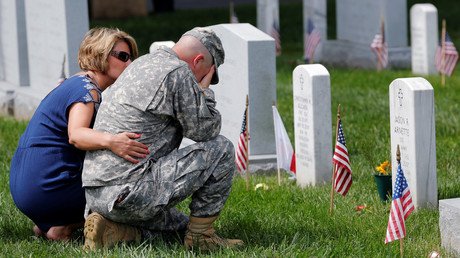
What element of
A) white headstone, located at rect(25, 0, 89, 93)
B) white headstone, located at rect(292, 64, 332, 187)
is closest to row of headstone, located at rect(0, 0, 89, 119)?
white headstone, located at rect(25, 0, 89, 93)

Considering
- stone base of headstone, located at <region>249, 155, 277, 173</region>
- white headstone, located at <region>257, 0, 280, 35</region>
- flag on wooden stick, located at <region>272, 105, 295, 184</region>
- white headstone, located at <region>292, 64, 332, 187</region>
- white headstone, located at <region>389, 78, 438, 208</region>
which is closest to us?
white headstone, located at <region>389, 78, 438, 208</region>

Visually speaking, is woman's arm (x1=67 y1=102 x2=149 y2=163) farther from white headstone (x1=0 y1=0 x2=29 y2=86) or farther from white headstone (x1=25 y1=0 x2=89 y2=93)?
white headstone (x1=0 y1=0 x2=29 y2=86)

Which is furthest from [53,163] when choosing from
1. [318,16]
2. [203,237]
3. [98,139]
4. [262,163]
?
[318,16]

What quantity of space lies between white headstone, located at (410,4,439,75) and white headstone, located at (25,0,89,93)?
16.5 ft

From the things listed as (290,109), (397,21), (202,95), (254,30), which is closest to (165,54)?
(202,95)

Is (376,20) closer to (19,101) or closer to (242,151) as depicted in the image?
(19,101)

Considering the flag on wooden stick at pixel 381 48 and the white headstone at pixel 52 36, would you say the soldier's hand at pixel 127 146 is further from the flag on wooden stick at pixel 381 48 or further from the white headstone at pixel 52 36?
the flag on wooden stick at pixel 381 48

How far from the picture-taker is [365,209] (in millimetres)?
7246

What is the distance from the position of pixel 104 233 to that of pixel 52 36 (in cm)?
556

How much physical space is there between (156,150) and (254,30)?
314cm

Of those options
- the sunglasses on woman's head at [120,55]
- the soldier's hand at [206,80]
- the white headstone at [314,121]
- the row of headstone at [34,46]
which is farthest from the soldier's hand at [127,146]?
the row of headstone at [34,46]

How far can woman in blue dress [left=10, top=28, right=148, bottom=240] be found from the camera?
629cm

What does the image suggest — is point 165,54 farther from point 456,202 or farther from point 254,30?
point 254,30

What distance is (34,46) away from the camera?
12.1 metres
